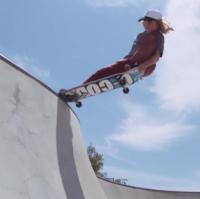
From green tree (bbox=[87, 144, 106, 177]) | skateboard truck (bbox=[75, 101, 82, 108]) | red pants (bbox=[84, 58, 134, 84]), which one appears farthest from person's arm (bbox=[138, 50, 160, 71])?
green tree (bbox=[87, 144, 106, 177])

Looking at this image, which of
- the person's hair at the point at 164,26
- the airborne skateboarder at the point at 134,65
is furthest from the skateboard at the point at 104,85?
the person's hair at the point at 164,26

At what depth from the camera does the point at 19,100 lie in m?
5.87

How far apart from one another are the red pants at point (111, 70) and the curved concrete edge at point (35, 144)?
106 cm

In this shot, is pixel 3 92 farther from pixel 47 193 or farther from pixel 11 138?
pixel 47 193

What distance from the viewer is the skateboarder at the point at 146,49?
26.9ft

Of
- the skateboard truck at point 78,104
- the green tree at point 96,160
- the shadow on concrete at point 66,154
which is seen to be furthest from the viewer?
the green tree at point 96,160

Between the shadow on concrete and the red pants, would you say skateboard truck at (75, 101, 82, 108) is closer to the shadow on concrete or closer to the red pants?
the red pants

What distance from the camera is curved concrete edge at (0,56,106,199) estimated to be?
5.07m

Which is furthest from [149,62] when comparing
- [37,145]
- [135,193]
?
[135,193]

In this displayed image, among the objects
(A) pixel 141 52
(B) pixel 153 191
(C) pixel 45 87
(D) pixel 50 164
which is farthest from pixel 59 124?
(B) pixel 153 191

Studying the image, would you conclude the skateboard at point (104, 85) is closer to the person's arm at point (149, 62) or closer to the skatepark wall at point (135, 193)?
the person's arm at point (149, 62)

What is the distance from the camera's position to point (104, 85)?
8.33m

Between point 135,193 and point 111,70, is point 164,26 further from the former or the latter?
point 135,193

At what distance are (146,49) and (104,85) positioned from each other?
98 centimetres
